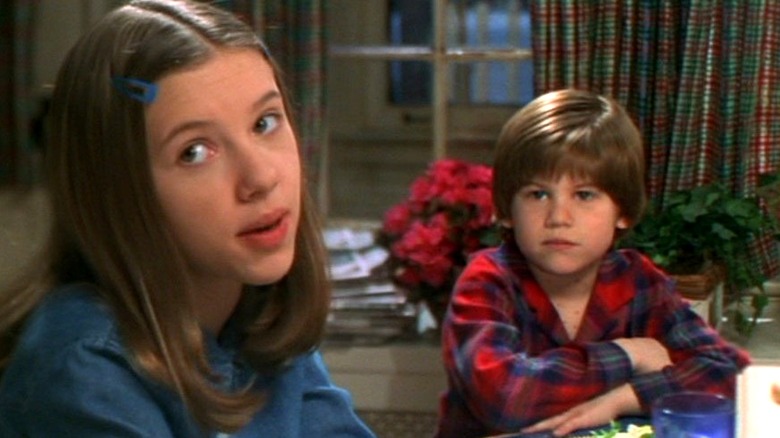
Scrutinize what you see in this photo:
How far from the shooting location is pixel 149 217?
1.13m

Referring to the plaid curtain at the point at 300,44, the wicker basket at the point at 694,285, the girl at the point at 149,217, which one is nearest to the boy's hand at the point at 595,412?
the wicker basket at the point at 694,285

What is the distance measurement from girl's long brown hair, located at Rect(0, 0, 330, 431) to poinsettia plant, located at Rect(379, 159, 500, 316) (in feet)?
4.55

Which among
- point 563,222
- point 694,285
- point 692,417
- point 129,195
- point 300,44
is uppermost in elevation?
point 129,195

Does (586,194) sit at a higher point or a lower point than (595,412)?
higher

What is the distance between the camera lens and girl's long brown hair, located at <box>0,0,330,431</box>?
44.2 inches

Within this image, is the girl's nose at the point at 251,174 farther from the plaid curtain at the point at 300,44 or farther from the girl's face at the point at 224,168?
the plaid curtain at the point at 300,44

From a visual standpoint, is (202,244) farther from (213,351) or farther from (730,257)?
(730,257)

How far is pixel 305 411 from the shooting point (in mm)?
1418

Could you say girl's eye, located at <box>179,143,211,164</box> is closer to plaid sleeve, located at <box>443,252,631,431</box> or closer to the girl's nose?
the girl's nose

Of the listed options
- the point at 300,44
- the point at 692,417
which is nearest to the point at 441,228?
the point at 300,44

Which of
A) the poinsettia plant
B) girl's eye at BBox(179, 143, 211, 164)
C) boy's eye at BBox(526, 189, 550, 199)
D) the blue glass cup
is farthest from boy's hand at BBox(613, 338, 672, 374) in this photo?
girl's eye at BBox(179, 143, 211, 164)

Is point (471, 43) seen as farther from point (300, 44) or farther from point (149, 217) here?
point (149, 217)

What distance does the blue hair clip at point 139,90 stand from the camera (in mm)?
1114

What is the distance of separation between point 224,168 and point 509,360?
0.83m
